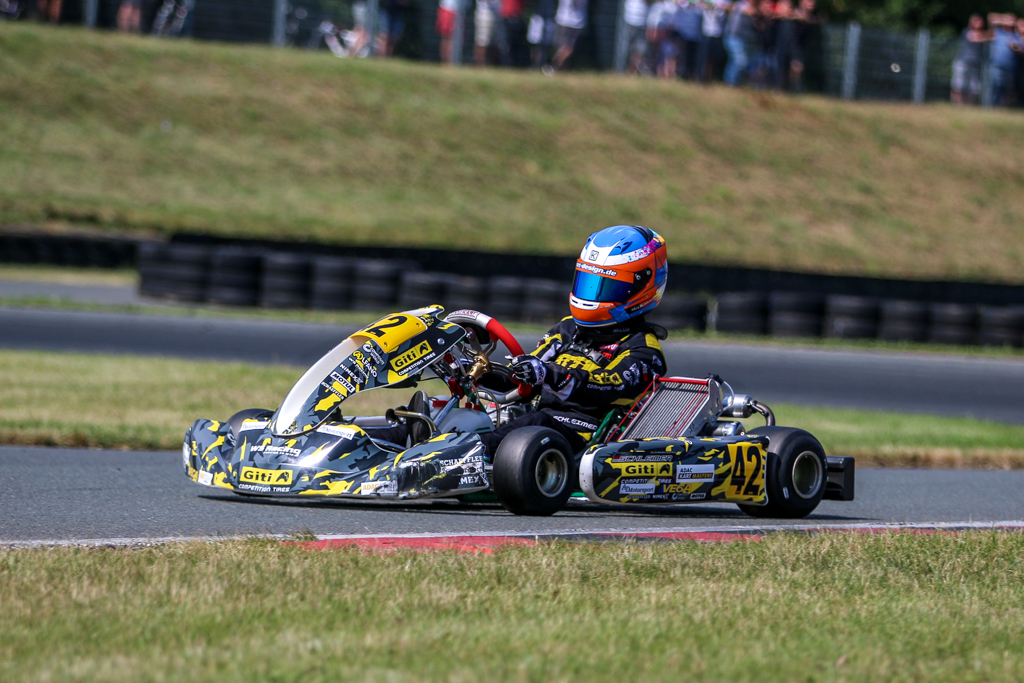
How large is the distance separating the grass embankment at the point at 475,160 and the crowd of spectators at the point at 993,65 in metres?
1.23

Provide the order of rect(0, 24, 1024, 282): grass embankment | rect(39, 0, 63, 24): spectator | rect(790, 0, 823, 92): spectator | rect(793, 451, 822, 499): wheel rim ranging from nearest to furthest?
1. rect(793, 451, 822, 499): wheel rim
2. rect(0, 24, 1024, 282): grass embankment
3. rect(39, 0, 63, 24): spectator
4. rect(790, 0, 823, 92): spectator

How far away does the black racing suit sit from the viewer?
18.0ft

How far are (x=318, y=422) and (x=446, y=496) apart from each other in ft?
1.96

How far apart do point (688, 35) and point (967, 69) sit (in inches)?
293

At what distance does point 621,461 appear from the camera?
5.34m

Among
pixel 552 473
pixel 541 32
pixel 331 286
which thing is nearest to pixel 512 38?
pixel 541 32

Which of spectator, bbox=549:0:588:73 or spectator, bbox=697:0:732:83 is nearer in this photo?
spectator, bbox=697:0:732:83

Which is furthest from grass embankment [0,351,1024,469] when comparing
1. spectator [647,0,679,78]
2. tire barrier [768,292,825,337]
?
spectator [647,0,679,78]

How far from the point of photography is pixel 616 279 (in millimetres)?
5715

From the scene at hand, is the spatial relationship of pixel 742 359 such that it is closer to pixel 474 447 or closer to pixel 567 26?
pixel 474 447

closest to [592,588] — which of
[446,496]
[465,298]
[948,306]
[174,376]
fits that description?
[446,496]

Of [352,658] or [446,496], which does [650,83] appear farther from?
[352,658]

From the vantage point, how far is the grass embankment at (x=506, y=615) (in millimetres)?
2809

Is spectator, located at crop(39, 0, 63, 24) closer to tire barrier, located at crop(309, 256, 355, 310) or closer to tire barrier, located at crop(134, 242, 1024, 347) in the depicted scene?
tire barrier, located at crop(134, 242, 1024, 347)
